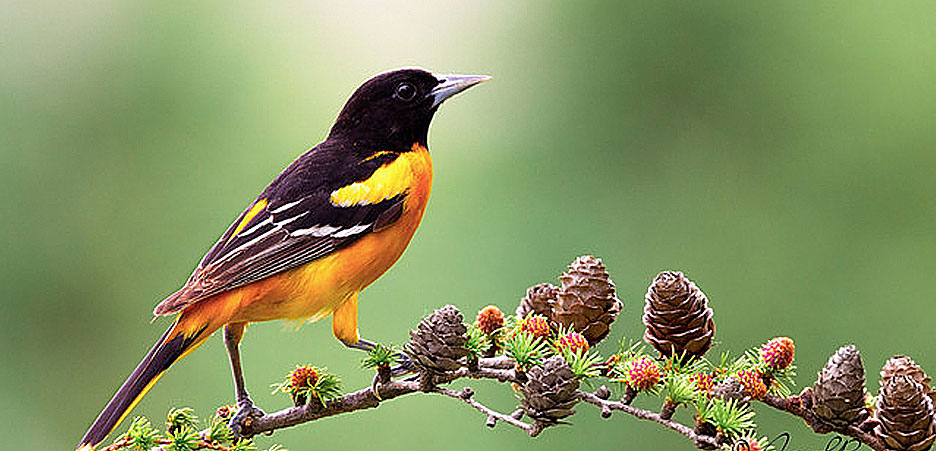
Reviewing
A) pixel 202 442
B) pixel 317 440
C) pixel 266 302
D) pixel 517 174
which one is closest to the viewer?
pixel 202 442

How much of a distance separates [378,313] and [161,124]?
3.63 ft

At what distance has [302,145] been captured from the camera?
11.2 feet

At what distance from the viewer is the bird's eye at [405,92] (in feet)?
6.34

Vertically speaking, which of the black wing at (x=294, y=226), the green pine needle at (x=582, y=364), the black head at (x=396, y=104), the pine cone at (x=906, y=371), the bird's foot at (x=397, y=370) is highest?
the black head at (x=396, y=104)

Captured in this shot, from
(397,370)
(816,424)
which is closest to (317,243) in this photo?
(397,370)

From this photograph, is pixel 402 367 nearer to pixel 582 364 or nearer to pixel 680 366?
pixel 582 364

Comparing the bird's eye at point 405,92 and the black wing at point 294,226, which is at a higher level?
the bird's eye at point 405,92

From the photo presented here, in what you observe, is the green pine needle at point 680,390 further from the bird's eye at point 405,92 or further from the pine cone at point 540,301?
the bird's eye at point 405,92

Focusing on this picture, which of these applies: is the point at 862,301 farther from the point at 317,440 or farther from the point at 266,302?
the point at 266,302

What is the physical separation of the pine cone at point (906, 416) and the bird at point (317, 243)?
2.28 feet

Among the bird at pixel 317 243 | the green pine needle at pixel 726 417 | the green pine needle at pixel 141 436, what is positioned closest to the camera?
the green pine needle at pixel 726 417

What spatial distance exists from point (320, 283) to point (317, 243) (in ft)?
0.24

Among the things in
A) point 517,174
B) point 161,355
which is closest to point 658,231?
point 517,174

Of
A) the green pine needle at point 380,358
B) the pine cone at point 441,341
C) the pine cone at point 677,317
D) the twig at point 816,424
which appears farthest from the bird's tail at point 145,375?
the twig at point 816,424
